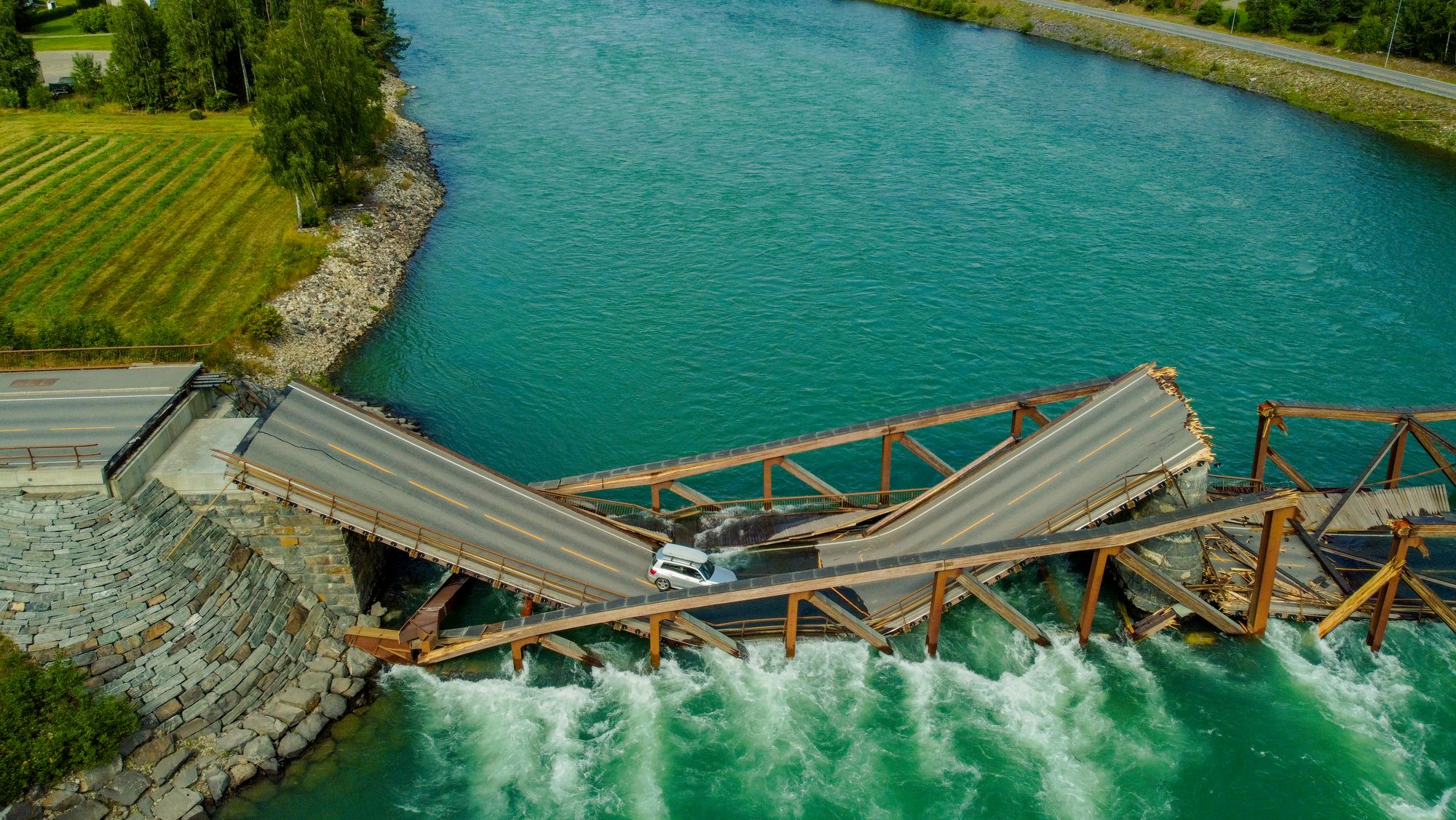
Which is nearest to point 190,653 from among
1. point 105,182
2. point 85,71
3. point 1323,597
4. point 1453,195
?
point 1323,597

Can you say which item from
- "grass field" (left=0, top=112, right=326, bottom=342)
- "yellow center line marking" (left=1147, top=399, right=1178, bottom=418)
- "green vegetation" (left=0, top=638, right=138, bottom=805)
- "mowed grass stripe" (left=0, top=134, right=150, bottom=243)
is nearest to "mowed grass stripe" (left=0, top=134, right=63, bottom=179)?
"grass field" (left=0, top=112, right=326, bottom=342)

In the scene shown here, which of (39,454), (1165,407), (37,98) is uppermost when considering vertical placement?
(37,98)

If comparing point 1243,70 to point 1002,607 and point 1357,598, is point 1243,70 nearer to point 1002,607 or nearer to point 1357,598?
point 1357,598

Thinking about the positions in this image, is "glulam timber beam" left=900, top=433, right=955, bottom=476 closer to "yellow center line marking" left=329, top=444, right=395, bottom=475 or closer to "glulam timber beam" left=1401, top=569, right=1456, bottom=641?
"glulam timber beam" left=1401, top=569, right=1456, bottom=641

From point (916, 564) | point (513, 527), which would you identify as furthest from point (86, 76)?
point (916, 564)

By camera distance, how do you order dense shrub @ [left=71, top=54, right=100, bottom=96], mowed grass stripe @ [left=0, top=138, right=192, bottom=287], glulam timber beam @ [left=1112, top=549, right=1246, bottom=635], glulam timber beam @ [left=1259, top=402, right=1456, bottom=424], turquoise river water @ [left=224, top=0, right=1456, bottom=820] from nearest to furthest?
turquoise river water @ [left=224, top=0, right=1456, bottom=820]
glulam timber beam @ [left=1112, top=549, right=1246, bottom=635]
glulam timber beam @ [left=1259, top=402, right=1456, bottom=424]
mowed grass stripe @ [left=0, top=138, right=192, bottom=287]
dense shrub @ [left=71, top=54, right=100, bottom=96]

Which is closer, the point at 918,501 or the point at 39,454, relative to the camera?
the point at 39,454
